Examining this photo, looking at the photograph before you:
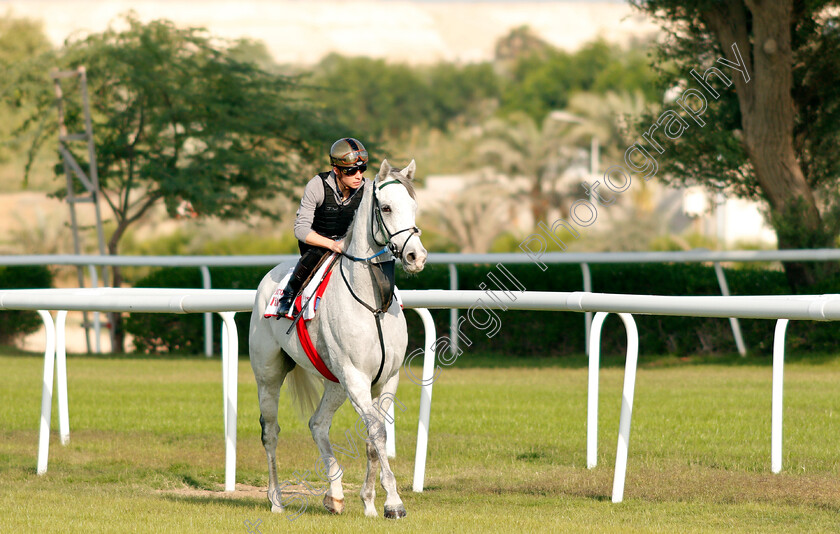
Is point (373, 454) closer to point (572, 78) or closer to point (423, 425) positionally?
point (423, 425)

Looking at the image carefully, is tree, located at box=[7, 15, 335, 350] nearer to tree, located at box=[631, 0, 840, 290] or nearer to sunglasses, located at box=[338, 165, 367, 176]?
tree, located at box=[631, 0, 840, 290]

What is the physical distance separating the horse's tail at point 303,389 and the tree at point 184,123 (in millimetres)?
12282

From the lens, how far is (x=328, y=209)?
612cm

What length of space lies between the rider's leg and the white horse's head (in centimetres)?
58

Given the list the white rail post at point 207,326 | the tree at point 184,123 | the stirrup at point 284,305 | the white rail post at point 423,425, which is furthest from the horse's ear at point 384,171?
the tree at point 184,123

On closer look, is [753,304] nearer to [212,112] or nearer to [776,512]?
[776,512]

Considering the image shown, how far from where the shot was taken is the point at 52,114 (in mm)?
22984

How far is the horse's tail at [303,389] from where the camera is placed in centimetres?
657

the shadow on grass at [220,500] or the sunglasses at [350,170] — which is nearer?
the sunglasses at [350,170]

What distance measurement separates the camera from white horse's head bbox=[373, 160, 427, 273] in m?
5.17

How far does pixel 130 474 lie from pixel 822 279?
27.9 feet

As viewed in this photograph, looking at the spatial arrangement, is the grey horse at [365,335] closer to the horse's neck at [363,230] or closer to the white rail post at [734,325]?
the horse's neck at [363,230]

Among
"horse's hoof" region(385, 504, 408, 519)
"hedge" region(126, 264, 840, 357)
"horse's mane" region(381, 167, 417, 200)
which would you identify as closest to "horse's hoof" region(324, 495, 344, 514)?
"horse's hoof" region(385, 504, 408, 519)

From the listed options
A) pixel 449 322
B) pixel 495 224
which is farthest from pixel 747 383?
pixel 495 224
